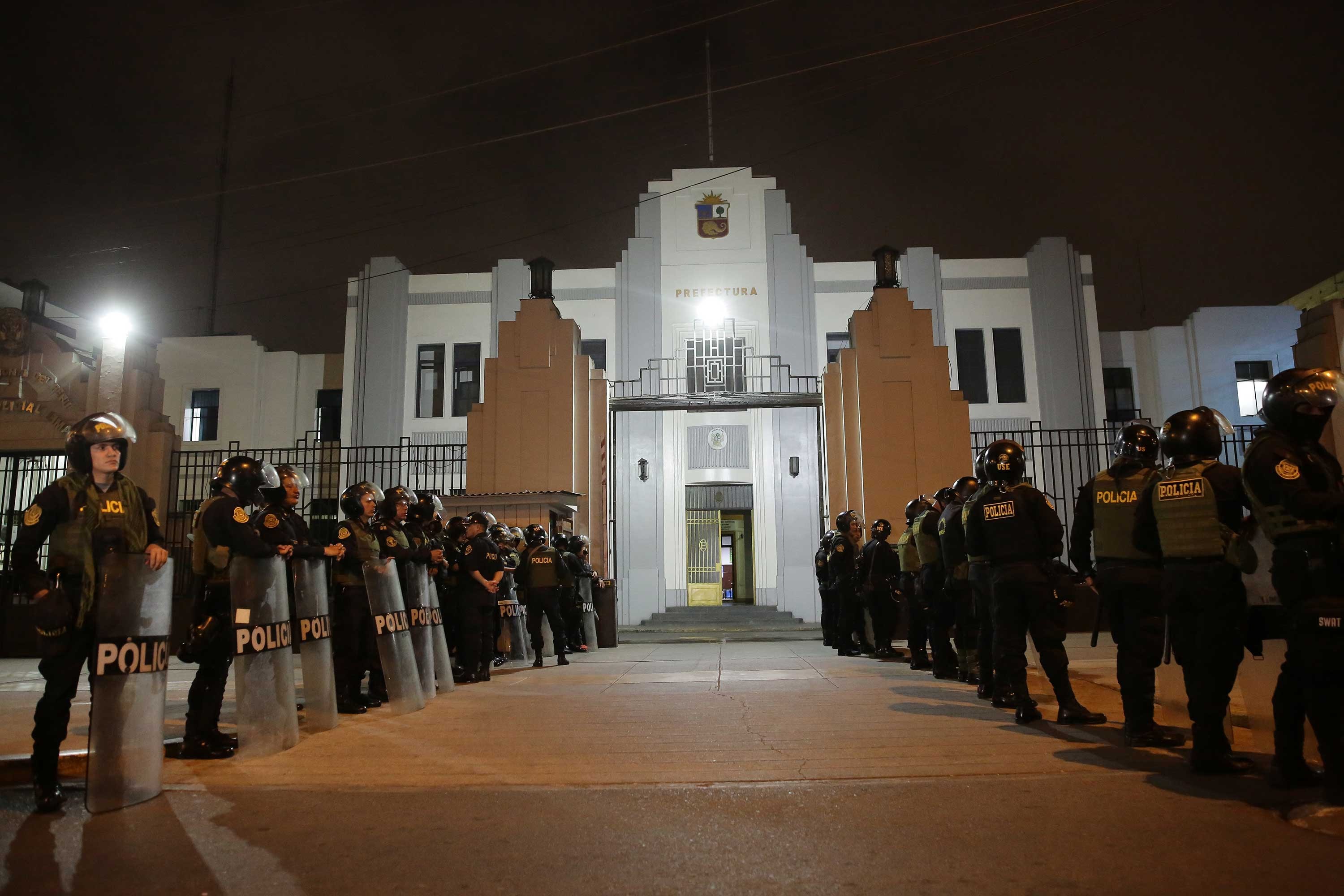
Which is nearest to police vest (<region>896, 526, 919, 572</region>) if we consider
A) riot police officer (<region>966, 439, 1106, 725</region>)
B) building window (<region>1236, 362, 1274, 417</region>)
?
riot police officer (<region>966, 439, 1106, 725</region>)

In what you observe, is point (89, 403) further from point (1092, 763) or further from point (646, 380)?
point (1092, 763)

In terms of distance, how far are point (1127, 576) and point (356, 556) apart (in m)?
6.31

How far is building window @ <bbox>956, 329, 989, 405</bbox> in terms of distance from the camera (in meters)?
24.0

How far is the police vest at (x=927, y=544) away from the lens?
10195mm

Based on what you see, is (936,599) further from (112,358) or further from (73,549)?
(112,358)

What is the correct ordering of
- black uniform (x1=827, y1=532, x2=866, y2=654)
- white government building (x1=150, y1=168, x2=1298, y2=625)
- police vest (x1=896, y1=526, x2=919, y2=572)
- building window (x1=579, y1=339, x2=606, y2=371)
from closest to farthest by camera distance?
police vest (x1=896, y1=526, x2=919, y2=572), black uniform (x1=827, y1=532, x2=866, y2=654), white government building (x1=150, y1=168, x2=1298, y2=625), building window (x1=579, y1=339, x2=606, y2=371)

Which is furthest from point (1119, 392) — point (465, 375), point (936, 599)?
point (465, 375)

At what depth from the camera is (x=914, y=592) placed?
11.1m

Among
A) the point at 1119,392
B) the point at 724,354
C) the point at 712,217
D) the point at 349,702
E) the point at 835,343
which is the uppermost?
the point at 712,217

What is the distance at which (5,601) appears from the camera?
1568cm

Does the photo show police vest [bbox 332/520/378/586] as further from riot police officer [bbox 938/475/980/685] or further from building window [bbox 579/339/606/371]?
building window [bbox 579/339/606/371]

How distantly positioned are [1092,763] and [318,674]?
208 inches

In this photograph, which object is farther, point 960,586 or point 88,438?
point 960,586

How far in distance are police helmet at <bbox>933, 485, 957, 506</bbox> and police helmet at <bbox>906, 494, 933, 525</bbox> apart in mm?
535
